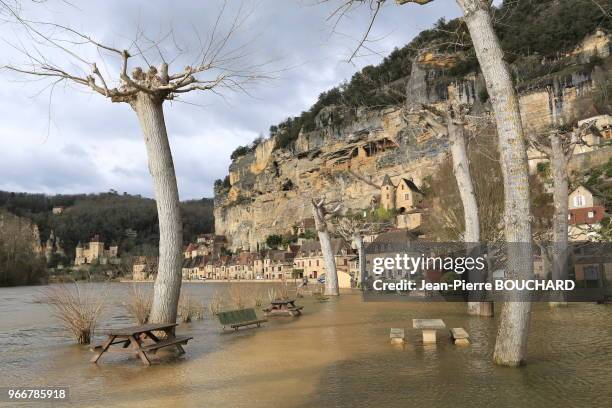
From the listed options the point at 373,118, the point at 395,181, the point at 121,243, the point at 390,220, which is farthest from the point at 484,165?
the point at 121,243

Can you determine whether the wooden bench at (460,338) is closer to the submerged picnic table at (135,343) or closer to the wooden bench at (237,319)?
the submerged picnic table at (135,343)

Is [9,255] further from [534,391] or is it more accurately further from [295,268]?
[534,391]

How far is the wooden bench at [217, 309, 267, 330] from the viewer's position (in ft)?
40.9

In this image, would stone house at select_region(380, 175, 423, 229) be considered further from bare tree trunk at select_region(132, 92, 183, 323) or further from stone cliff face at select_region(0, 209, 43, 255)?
bare tree trunk at select_region(132, 92, 183, 323)

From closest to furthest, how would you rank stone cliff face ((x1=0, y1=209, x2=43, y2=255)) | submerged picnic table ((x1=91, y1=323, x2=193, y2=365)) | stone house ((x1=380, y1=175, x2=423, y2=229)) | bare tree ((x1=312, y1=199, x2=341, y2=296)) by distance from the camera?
1. submerged picnic table ((x1=91, y1=323, x2=193, y2=365))
2. bare tree ((x1=312, y1=199, x2=341, y2=296))
3. stone house ((x1=380, y1=175, x2=423, y2=229))
4. stone cliff face ((x1=0, y1=209, x2=43, y2=255))

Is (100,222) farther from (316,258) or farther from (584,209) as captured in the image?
(584,209)

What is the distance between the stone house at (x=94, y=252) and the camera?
143m

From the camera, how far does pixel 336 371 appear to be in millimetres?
7203

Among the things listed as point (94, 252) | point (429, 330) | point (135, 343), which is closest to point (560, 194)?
point (429, 330)

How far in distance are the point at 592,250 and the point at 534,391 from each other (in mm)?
21946

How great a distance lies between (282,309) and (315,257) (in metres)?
56.4

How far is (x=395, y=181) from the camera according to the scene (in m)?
93.3

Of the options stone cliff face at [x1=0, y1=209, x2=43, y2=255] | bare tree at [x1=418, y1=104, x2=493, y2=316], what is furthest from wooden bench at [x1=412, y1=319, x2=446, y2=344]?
stone cliff face at [x1=0, y1=209, x2=43, y2=255]

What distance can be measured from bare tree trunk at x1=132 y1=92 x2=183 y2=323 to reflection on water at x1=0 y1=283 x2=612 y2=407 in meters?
1.37
